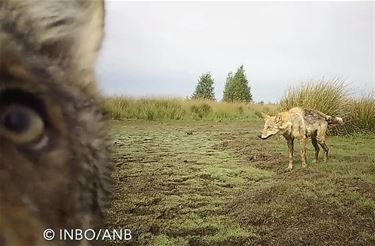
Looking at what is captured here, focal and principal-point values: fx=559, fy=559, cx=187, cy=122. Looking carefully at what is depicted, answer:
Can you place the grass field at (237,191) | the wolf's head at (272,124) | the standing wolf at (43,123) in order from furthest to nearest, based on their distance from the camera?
the wolf's head at (272,124) → the grass field at (237,191) → the standing wolf at (43,123)

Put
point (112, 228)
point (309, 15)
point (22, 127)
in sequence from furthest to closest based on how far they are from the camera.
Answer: point (309, 15)
point (112, 228)
point (22, 127)

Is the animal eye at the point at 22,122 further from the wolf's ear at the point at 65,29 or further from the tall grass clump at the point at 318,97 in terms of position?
the tall grass clump at the point at 318,97

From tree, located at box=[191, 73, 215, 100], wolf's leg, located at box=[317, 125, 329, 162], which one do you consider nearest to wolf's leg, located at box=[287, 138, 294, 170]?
wolf's leg, located at box=[317, 125, 329, 162]

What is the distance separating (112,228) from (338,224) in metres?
0.91

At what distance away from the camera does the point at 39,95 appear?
1871 millimetres

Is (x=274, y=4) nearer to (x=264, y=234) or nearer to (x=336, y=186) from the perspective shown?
(x=336, y=186)

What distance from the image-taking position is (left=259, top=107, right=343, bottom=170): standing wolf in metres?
2.35

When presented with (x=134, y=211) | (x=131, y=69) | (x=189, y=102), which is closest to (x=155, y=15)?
(x=131, y=69)

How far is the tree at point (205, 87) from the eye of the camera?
2363 mm

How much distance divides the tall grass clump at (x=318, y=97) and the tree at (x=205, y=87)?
30 cm

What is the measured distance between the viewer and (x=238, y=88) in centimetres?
236

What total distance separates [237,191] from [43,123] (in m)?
0.85

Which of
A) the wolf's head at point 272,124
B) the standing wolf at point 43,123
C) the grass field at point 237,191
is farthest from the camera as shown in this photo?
the wolf's head at point 272,124

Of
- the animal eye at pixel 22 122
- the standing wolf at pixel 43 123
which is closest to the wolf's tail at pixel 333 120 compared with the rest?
the standing wolf at pixel 43 123
